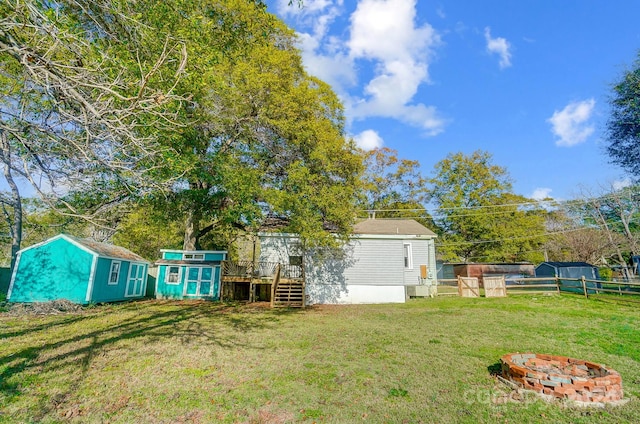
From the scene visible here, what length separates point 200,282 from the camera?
17.2 m

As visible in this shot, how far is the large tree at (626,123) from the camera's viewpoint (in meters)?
16.6

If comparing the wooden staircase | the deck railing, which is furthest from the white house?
the wooden staircase

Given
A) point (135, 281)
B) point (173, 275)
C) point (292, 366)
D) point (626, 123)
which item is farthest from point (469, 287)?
point (135, 281)

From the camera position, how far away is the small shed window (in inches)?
676

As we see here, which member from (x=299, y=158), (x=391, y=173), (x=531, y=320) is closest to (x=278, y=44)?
(x=299, y=158)

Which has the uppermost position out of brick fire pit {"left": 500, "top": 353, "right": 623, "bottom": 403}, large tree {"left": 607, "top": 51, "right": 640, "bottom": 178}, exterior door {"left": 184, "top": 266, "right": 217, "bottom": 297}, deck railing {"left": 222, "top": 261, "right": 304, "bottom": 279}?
large tree {"left": 607, "top": 51, "right": 640, "bottom": 178}

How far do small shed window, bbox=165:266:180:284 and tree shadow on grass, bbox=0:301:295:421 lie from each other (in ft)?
13.4

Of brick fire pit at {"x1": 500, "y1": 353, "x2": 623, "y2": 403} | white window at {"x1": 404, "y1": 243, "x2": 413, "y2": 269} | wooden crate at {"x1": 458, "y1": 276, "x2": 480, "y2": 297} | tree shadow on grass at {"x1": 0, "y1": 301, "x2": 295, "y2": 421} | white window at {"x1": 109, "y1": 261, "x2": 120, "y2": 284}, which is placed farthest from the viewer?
white window at {"x1": 404, "y1": 243, "x2": 413, "y2": 269}

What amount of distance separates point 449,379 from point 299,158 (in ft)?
38.8

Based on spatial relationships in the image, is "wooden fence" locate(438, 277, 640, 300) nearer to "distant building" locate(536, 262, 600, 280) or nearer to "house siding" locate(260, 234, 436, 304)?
"distant building" locate(536, 262, 600, 280)

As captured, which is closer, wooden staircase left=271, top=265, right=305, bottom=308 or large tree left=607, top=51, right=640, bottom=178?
wooden staircase left=271, top=265, right=305, bottom=308

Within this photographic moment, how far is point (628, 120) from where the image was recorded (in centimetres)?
1730

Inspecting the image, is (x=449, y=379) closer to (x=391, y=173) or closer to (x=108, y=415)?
(x=108, y=415)

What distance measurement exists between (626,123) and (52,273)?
2947cm
